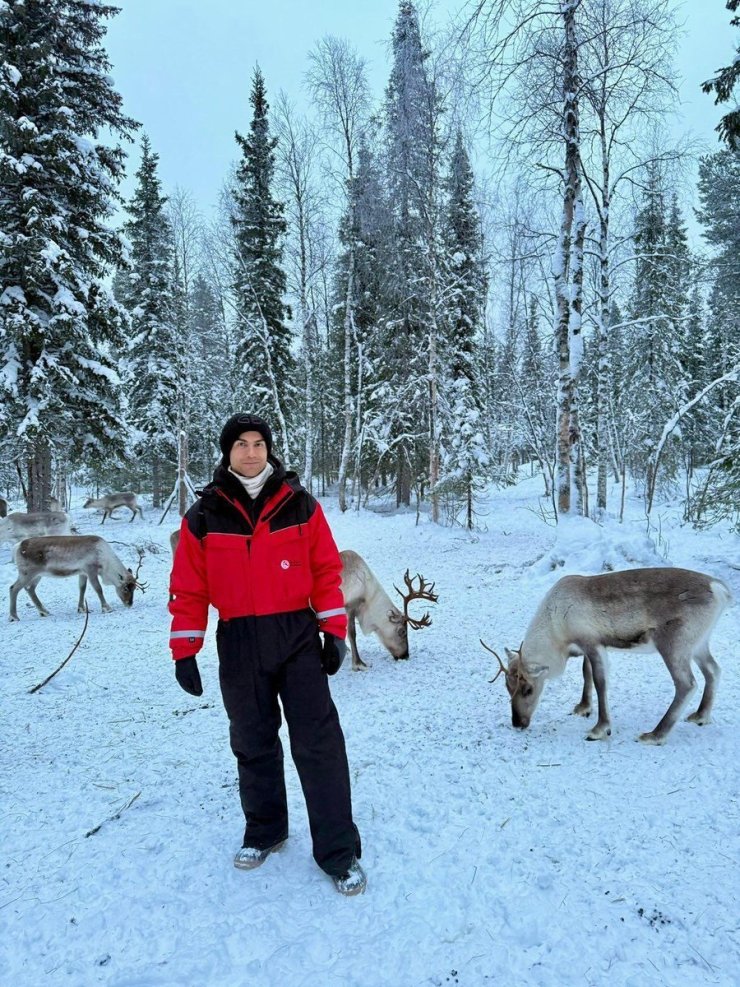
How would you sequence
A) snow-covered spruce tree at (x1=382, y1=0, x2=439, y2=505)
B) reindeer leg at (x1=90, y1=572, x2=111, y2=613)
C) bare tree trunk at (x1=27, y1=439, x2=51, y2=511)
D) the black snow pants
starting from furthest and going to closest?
snow-covered spruce tree at (x1=382, y1=0, x2=439, y2=505) → bare tree trunk at (x1=27, y1=439, x2=51, y2=511) → reindeer leg at (x1=90, y1=572, x2=111, y2=613) → the black snow pants

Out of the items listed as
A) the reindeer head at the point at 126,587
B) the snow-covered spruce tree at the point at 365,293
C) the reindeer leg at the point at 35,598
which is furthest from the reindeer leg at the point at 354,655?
the snow-covered spruce tree at the point at 365,293

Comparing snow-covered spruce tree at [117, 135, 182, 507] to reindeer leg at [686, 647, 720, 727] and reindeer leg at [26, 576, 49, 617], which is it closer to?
reindeer leg at [26, 576, 49, 617]

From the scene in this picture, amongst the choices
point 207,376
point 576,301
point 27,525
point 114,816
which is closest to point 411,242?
point 576,301

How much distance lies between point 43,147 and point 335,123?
12.5 metres

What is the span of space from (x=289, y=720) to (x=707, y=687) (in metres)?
3.65

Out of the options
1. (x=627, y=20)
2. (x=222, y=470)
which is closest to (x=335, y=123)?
(x=627, y=20)

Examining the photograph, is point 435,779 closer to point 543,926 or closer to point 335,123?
point 543,926

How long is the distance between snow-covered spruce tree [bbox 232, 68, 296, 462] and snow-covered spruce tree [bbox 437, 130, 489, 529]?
6.92 metres

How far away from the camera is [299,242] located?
22203 millimetres

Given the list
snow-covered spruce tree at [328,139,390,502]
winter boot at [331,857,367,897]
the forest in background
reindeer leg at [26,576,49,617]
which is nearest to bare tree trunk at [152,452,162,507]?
the forest in background

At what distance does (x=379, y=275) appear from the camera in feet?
80.0

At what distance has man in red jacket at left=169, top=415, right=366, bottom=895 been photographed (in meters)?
3.03

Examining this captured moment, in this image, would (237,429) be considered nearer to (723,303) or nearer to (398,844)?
(398,844)

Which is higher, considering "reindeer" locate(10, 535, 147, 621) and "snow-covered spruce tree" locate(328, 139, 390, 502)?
"snow-covered spruce tree" locate(328, 139, 390, 502)
